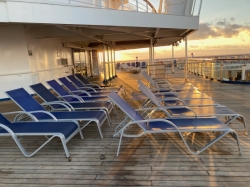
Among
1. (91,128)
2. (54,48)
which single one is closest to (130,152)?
(91,128)

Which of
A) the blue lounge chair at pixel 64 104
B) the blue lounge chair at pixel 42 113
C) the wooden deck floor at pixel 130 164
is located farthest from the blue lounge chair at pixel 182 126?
the blue lounge chair at pixel 64 104

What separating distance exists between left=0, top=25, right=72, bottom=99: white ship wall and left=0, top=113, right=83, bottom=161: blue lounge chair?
175 inches

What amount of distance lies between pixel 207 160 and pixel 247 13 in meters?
18.1

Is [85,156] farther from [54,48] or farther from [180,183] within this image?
[54,48]

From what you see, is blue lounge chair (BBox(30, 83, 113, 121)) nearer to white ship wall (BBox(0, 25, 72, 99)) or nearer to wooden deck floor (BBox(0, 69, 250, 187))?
wooden deck floor (BBox(0, 69, 250, 187))

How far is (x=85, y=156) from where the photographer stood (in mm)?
2494

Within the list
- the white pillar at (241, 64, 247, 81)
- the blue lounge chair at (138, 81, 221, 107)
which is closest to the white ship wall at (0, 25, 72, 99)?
the blue lounge chair at (138, 81, 221, 107)

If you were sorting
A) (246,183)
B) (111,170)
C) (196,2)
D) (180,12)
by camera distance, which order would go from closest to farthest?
(246,183)
(111,170)
(196,2)
(180,12)

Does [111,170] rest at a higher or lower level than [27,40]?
lower

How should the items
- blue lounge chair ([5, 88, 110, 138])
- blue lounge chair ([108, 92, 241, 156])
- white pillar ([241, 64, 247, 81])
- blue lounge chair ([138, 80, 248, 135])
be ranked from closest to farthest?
blue lounge chair ([108, 92, 241, 156]) → blue lounge chair ([138, 80, 248, 135]) → blue lounge chair ([5, 88, 110, 138]) → white pillar ([241, 64, 247, 81])

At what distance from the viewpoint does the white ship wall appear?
6.46 metres

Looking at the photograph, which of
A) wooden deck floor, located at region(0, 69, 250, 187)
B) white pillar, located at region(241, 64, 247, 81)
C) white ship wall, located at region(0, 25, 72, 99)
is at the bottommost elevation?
wooden deck floor, located at region(0, 69, 250, 187)

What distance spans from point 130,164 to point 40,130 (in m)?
1.24

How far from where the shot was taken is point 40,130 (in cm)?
251
